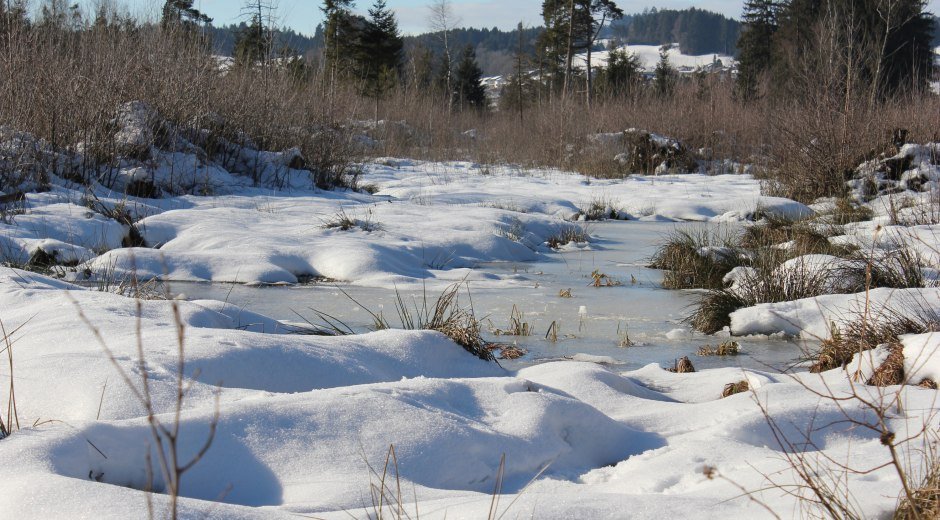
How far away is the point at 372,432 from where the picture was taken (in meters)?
2.19

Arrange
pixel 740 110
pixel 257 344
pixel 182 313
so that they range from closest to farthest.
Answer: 1. pixel 257 344
2. pixel 182 313
3. pixel 740 110

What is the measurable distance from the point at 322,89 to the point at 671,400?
1131cm

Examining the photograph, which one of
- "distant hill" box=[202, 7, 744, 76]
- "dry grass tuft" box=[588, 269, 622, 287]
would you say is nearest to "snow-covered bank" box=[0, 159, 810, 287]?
"dry grass tuft" box=[588, 269, 622, 287]

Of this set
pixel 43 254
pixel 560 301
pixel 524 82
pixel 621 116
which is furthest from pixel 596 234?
pixel 524 82

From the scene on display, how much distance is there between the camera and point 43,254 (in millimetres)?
5781

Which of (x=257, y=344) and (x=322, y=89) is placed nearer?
(x=257, y=344)

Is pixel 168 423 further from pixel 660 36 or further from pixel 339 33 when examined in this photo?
pixel 660 36

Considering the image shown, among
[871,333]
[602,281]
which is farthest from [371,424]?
[602,281]

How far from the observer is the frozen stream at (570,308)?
13.6ft

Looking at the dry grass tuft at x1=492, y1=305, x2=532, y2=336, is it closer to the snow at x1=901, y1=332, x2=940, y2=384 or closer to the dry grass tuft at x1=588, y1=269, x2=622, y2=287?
the dry grass tuft at x1=588, y1=269, x2=622, y2=287

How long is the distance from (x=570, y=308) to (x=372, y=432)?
3.24 meters

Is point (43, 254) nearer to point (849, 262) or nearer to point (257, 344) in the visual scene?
point (257, 344)

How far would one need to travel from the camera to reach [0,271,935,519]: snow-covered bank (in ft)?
5.77

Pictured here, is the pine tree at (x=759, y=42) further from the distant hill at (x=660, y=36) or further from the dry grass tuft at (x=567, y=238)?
the distant hill at (x=660, y=36)
